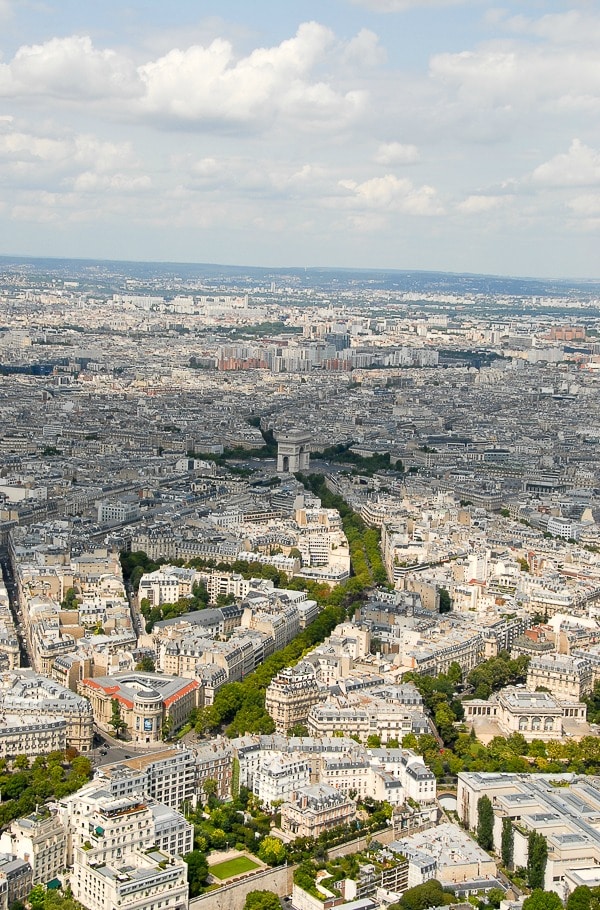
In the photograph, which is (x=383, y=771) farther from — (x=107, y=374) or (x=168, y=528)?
(x=107, y=374)

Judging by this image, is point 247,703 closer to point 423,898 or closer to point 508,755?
point 508,755


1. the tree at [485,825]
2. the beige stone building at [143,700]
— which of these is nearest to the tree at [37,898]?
the beige stone building at [143,700]

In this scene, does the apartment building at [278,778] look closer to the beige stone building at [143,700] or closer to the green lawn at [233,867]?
the green lawn at [233,867]

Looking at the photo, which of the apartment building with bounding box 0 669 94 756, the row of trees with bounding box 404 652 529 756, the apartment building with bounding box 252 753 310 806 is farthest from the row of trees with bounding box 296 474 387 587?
the apartment building with bounding box 252 753 310 806

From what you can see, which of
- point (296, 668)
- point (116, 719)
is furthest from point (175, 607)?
point (116, 719)

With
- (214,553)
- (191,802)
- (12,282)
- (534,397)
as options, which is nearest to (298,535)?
(214,553)
